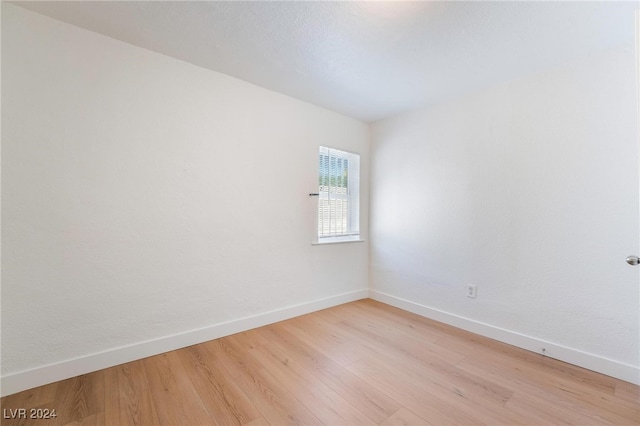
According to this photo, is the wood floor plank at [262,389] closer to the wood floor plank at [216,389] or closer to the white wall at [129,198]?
the wood floor plank at [216,389]

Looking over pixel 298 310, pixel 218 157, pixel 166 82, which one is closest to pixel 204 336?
pixel 298 310

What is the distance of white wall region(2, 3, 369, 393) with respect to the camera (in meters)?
1.59

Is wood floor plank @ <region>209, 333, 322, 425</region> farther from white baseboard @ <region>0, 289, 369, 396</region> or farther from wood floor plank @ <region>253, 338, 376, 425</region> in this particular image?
white baseboard @ <region>0, 289, 369, 396</region>

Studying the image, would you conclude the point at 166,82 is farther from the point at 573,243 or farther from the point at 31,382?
the point at 573,243

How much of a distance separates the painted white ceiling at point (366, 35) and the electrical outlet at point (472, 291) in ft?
6.06

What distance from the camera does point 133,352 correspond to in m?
1.91

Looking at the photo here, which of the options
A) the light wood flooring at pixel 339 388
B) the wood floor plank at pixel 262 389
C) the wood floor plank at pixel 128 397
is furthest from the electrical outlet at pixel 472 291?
the wood floor plank at pixel 128 397

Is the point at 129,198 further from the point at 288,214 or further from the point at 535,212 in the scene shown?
the point at 535,212

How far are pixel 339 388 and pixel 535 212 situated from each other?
2.00m

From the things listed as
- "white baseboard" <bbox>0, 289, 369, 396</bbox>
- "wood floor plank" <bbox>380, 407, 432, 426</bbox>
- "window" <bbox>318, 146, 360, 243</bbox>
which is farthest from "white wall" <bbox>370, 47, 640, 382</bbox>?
"white baseboard" <bbox>0, 289, 369, 396</bbox>

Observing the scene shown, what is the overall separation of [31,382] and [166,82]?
7.05 feet

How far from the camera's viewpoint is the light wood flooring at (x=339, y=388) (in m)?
1.40

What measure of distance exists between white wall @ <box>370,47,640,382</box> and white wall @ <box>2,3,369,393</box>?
142cm

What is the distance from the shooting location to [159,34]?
1.80 metres
